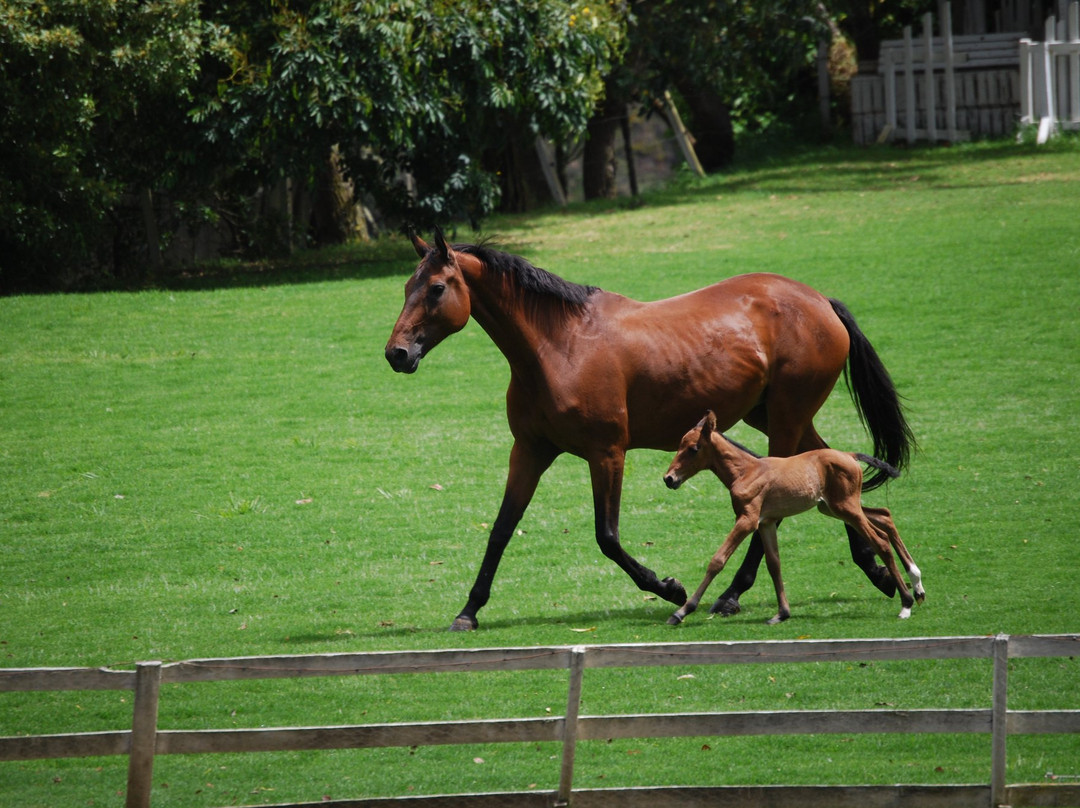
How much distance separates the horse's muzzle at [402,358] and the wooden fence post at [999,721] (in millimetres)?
4086

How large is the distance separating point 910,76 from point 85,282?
19061 millimetres

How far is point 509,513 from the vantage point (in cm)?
886

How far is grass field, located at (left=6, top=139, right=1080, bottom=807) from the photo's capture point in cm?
704

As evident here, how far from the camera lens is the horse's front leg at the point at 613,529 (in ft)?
28.7

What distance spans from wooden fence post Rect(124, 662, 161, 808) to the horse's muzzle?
3.10 m

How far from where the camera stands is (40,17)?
19344 mm

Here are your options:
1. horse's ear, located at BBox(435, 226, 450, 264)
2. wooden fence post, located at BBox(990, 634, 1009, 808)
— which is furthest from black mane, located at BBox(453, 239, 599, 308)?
wooden fence post, located at BBox(990, 634, 1009, 808)

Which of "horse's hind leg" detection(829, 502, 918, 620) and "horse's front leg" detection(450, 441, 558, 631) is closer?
"horse's hind leg" detection(829, 502, 918, 620)

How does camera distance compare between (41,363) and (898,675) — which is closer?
(898,675)

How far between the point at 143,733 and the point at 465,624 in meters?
3.49

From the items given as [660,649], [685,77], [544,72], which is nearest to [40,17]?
[544,72]

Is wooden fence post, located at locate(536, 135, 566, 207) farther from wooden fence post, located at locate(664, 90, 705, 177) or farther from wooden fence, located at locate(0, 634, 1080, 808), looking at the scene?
wooden fence, located at locate(0, 634, 1080, 808)

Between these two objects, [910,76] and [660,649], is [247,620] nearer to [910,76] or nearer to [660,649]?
[660,649]

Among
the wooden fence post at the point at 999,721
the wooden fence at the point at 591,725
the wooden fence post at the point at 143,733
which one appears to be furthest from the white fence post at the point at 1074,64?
the wooden fence post at the point at 143,733
